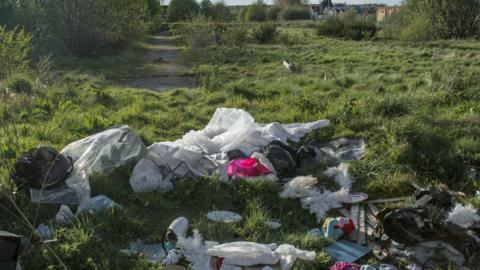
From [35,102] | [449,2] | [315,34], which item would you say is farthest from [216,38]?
[35,102]

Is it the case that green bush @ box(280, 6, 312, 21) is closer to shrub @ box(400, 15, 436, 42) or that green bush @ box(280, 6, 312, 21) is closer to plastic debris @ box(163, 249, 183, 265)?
shrub @ box(400, 15, 436, 42)

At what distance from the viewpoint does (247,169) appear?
4.38 m

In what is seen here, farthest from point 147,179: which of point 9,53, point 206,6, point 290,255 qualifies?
point 206,6

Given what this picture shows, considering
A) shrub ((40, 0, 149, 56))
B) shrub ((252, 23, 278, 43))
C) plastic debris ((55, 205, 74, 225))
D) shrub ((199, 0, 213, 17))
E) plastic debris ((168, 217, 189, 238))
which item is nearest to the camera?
plastic debris ((168, 217, 189, 238))

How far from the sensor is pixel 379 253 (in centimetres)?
329

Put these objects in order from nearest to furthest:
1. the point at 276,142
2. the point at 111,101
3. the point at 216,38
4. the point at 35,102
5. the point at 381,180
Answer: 1. the point at 381,180
2. the point at 276,142
3. the point at 35,102
4. the point at 111,101
5. the point at 216,38

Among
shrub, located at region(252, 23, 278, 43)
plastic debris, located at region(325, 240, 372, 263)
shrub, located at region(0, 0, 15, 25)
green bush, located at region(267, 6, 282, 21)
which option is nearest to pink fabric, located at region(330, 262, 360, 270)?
plastic debris, located at region(325, 240, 372, 263)

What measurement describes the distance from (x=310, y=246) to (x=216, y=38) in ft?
46.9

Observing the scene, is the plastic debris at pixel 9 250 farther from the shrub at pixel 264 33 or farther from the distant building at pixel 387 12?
the distant building at pixel 387 12

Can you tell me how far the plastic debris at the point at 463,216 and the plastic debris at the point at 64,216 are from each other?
2769 millimetres

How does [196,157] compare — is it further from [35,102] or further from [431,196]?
[35,102]

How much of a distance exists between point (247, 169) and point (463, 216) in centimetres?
185

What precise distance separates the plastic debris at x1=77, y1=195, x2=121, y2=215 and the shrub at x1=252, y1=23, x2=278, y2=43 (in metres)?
16.0

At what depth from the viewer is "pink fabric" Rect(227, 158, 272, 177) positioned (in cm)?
437
